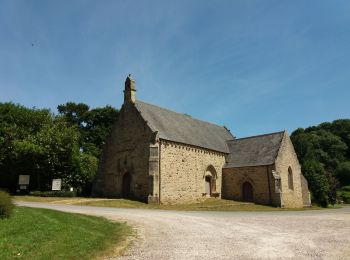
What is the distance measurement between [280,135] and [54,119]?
26977 millimetres

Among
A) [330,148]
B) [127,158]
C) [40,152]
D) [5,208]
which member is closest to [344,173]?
[330,148]

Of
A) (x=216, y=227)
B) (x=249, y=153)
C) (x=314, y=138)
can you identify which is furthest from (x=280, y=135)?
(x=314, y=138)

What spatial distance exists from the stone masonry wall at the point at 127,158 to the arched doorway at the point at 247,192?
11.2 m

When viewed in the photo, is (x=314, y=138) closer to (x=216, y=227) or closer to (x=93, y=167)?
(x=93, y=167)

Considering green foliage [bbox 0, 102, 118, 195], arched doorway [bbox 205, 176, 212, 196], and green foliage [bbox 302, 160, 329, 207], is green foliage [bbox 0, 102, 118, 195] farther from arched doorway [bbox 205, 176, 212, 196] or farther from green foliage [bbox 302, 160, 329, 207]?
green foliage [bbox 302, 160, 329, 207]

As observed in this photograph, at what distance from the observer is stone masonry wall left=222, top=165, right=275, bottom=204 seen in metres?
32.9

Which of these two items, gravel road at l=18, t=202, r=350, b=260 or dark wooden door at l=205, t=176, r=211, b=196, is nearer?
gravel road at l=18, t=202, r=350, b=260

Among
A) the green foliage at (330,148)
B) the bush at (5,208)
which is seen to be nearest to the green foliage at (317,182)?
the green foliage at (330,148)

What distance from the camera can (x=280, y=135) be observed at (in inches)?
1443

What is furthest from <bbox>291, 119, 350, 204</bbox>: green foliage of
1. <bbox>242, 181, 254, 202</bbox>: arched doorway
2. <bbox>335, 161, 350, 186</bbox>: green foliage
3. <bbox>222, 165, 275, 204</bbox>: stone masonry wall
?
<bbox>242, 181, 254, 202</bbox>: arched doorway

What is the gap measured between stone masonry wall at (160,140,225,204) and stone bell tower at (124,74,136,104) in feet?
20.8

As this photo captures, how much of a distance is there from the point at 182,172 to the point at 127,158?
5.61 metres

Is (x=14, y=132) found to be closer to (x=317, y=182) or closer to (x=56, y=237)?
(x=56, y=237)

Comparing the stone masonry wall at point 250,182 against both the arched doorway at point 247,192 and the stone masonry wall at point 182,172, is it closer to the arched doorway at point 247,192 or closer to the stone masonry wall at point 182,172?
the arched doorway at point 247,192
